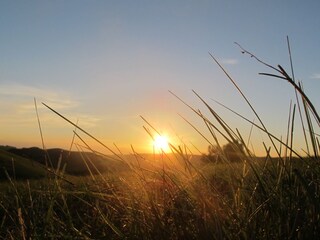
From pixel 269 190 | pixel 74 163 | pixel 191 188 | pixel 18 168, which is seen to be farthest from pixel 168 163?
pixel 74 163

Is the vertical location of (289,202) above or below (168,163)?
below

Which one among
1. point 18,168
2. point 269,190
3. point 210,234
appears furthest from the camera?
point 18,168

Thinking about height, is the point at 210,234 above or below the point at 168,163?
below

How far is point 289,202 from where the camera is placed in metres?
1.47

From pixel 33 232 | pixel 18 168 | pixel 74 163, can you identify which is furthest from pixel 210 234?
pixel 74 163

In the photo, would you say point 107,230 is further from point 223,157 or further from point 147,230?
point 223,157

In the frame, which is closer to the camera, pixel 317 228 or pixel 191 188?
pixel 317 228

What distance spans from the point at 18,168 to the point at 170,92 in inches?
1098

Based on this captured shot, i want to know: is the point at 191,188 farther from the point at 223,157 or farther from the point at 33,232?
the point at 33,232

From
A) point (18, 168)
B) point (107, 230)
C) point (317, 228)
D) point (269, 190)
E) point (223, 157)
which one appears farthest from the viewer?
point (18, 168)

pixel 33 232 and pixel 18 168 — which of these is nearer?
pixel 33 232

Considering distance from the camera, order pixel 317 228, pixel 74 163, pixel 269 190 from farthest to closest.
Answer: pixel 74 163, pixel 269 190, pixel 317 228

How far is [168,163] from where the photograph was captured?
6.82ft

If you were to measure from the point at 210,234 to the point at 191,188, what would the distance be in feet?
1.06
